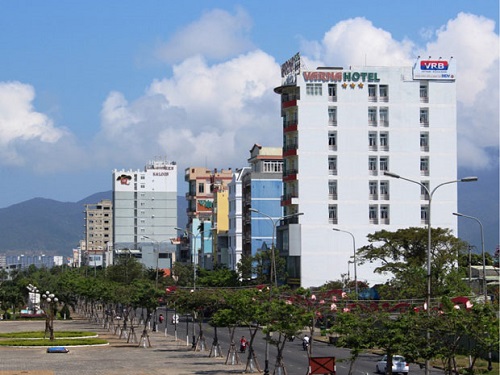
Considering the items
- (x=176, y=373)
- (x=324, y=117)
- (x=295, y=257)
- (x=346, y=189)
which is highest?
(x=324, y=117)

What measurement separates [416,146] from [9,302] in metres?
65.3

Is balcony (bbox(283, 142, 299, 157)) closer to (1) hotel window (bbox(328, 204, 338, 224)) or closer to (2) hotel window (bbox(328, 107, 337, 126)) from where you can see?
(2) hotel window (bbox(328, 107, 337, 126))

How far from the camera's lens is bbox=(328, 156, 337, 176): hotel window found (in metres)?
114

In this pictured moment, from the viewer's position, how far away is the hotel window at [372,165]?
115 metres

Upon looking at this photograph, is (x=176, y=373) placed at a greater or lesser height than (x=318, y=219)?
lesser

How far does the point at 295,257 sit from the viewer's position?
114 m

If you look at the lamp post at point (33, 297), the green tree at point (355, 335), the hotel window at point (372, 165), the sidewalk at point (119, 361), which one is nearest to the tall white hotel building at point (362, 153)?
the hotel window at point (372, 165)

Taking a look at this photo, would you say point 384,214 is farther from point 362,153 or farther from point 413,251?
point 413,251

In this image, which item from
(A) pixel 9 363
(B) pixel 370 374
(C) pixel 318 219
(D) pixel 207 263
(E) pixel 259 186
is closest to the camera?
(B) pixel 370 374

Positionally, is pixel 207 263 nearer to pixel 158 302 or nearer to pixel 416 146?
pixel 416 146

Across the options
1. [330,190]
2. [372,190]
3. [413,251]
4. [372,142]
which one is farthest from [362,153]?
[413,251]

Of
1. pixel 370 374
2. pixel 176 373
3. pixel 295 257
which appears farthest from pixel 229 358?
pixel 295 257

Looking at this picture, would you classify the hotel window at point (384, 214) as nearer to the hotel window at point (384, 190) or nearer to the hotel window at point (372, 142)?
the hotel window at point (384, 190)

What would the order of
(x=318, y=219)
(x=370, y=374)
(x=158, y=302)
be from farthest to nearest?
(x=318, y=219), (x=158, y=302), (x=370, y=374)
